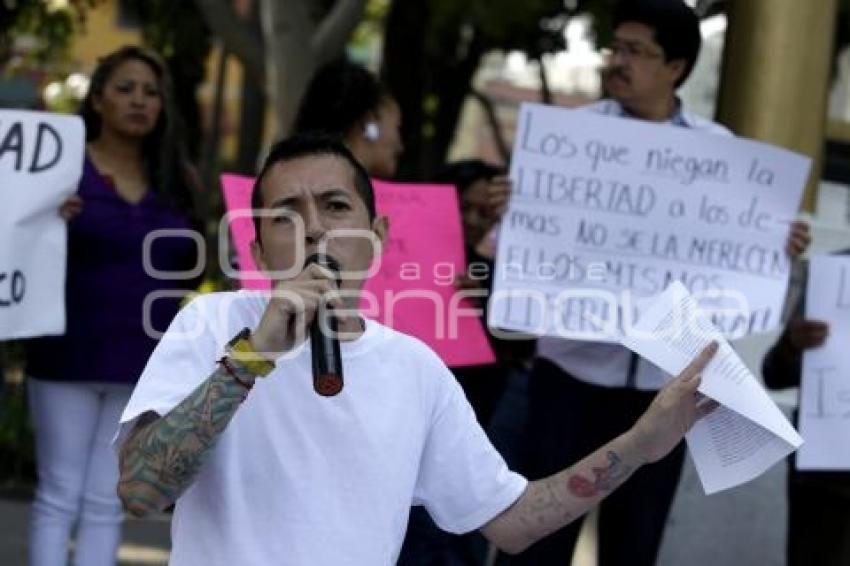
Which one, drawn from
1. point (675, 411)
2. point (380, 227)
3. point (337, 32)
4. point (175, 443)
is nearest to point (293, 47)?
point (337, 32)

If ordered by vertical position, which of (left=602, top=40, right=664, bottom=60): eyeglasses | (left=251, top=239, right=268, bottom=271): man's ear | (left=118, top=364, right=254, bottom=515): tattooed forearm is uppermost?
(left=602, top=40, right=664, bottom=60): eyeglasses

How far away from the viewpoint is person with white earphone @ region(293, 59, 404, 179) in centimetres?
509

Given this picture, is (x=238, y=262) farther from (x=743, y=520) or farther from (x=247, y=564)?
(x=743, y=520)

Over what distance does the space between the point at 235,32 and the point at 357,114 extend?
3602 mm

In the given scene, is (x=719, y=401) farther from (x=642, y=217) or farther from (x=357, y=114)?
(x=642, y=217)

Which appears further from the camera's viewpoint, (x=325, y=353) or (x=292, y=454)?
(x=292, y=454)

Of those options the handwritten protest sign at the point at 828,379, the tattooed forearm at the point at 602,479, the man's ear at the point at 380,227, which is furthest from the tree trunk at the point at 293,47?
the tattooed forearm at the point at 602,479

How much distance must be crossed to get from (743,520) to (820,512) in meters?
0.83

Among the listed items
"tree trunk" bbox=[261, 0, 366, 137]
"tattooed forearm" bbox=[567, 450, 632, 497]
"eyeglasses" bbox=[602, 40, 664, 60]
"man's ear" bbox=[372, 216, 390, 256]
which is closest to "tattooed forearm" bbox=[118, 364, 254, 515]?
"man's ear" bbox=[372, 216, 390, 256]

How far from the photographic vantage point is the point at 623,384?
5211mm

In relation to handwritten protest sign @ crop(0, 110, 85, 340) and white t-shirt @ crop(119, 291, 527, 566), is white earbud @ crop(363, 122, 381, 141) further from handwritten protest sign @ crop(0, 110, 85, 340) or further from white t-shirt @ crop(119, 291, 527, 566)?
white t-shirt @ crop(119, 291, 527, 566)

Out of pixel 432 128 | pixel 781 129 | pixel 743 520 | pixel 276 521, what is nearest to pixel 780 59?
pixel 781 129

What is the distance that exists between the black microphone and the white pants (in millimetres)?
2746

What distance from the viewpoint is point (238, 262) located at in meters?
4.88
